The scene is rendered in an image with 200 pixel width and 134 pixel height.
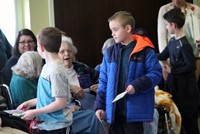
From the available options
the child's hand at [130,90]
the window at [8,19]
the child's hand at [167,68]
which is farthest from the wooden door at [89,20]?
the child's hand at [130,90]

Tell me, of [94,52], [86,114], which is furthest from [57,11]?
[86,114]

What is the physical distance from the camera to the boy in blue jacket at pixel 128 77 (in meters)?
2.19

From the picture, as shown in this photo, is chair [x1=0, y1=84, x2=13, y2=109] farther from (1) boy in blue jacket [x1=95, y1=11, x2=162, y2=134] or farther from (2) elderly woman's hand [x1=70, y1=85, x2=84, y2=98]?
(1) boy in blue jacket [x1=95, y1=11, x2=162, y2=134]

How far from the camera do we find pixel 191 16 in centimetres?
376

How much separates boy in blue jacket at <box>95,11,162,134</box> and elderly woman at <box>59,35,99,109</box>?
68 centimetres

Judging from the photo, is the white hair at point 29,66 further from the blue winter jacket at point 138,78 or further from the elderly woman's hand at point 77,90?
the blue winter jacket at point 138,78

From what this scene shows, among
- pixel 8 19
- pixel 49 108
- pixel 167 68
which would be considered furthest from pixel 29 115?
pixel 8 19

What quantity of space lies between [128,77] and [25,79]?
0.88m

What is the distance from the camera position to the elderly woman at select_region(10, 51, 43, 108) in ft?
8.67

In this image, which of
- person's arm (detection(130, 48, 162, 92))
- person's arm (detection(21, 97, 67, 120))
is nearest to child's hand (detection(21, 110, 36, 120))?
person's arm (detection(21, 97, 67, 120))

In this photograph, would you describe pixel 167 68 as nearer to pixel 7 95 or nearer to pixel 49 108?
pixel 7 95

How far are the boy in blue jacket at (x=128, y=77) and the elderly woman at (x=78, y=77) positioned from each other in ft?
2.23

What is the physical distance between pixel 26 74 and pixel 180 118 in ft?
4.72

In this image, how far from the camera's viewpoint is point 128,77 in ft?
7.22
